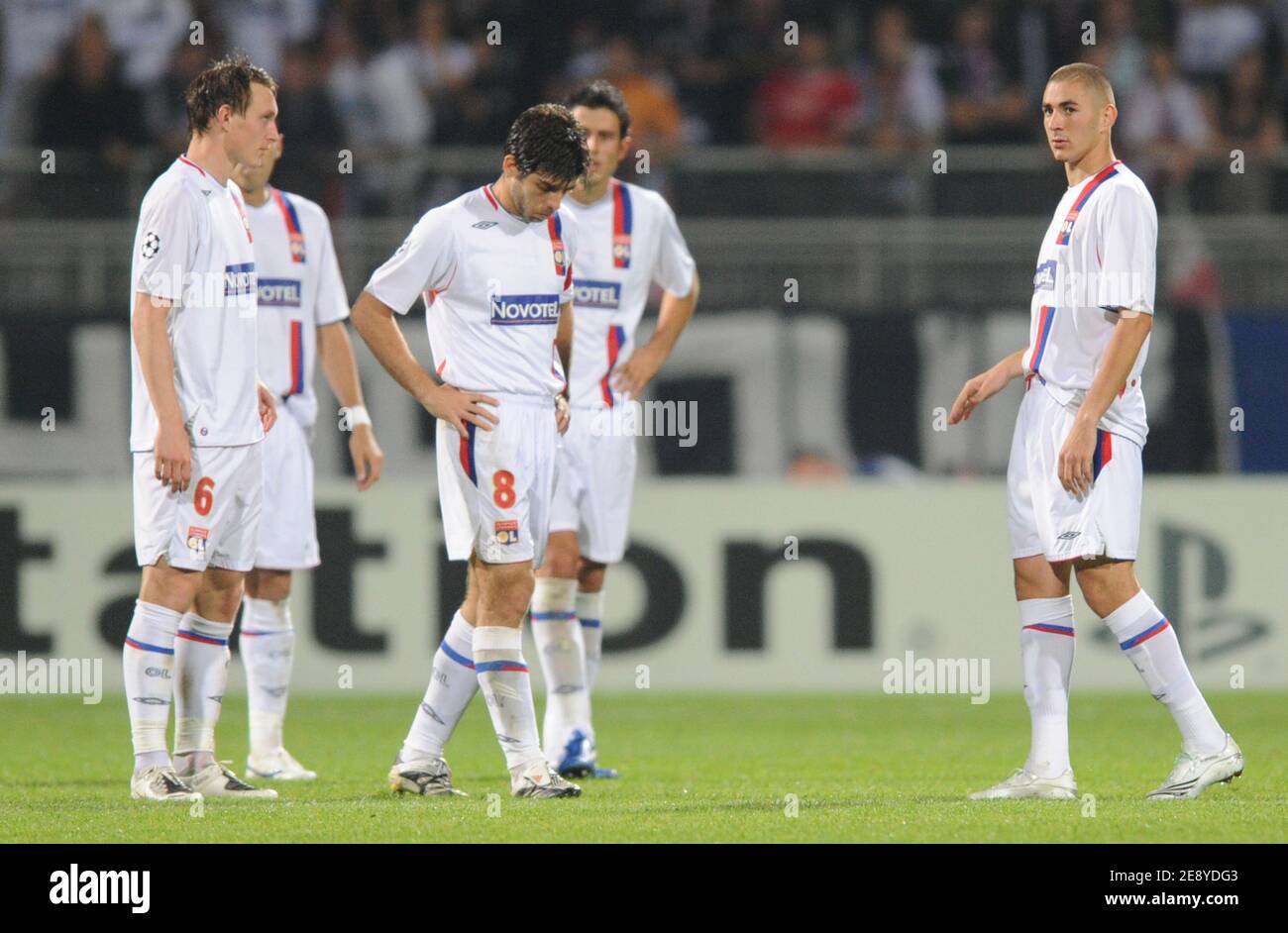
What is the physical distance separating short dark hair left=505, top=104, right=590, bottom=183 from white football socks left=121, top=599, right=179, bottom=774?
206 cm

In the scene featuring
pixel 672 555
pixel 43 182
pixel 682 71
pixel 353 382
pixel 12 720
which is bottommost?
pixel 12 720

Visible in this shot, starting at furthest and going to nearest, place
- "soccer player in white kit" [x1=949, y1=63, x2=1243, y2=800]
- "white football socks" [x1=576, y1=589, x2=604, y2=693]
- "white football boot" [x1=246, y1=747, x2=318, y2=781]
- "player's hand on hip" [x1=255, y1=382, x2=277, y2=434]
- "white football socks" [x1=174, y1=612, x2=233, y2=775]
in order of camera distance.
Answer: "white football socks" [x1=576, y1=589, x2=604, y2=693] → "white football boot" [x1=246, y1=747, x2=318, y2=781] → "white football socks" [x1=174, y1=612, x2=233, y2=775] → "player's hand on hip" [x1=255, y1=382, x2=277, y2=434] → "soccer player in white kit" [x1=949, y1=63, x2=1243, y2=800]

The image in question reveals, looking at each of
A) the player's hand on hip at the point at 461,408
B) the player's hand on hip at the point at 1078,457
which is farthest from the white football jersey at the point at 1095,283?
the player's hand on hip at the point at 461,408

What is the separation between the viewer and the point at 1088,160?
7.02 metres

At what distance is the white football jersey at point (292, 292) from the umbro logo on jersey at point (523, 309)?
1550 millimetres

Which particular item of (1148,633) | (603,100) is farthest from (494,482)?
(1148,633)

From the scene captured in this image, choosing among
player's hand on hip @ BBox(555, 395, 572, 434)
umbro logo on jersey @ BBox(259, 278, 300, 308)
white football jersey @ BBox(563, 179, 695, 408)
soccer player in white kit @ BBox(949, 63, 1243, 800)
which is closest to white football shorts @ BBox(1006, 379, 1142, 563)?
soccer player in white kit @ BBox(949, 63, 1243, 800)

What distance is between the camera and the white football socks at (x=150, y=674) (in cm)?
688

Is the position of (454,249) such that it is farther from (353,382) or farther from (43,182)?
(43,182)

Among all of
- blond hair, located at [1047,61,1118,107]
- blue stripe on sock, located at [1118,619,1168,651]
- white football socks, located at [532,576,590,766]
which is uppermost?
blond hair, located at [1047,61,1118,107]

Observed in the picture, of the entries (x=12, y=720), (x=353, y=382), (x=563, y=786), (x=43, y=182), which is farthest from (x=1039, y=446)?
(x=43, y=182)

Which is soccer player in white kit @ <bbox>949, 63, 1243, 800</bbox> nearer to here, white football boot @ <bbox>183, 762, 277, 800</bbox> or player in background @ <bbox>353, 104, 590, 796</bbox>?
player in background @ <bbox>353, 104, 590, 796</bbox>

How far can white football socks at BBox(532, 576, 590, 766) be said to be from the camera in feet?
27.0

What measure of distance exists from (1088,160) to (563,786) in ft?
9.78
